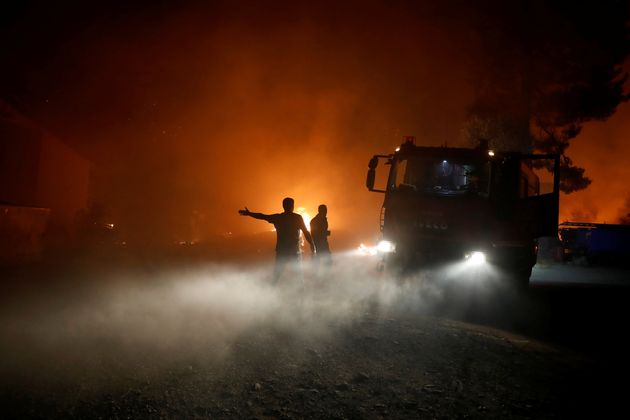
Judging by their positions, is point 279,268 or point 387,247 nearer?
point 279,268

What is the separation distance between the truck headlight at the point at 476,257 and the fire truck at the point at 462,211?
2cm

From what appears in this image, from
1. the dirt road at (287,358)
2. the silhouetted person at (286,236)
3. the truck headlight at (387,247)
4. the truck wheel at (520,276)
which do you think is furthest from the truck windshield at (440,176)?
the silhouetted person at (286,236)

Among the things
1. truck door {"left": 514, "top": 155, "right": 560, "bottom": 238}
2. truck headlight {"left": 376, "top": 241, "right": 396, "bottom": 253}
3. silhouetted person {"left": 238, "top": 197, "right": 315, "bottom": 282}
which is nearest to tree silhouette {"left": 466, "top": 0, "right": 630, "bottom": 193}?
truck door {"left": 514, "top": 155, "right": 560, "bottom": 238}

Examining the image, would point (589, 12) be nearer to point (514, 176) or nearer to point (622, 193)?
point (514, 176)

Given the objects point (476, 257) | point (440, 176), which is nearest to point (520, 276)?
point (476, 257)

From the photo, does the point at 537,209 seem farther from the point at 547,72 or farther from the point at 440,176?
the point at 547,72

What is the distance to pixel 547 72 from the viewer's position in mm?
22859

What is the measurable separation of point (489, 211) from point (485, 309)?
5.66 feet

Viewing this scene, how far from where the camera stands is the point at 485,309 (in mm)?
9016

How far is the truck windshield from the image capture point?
9.63 meters

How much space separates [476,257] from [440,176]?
1.70m

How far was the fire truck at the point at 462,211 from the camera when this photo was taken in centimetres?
923

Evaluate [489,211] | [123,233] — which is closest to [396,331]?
[489,211]

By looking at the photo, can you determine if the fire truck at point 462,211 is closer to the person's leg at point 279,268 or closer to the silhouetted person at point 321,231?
the silhouetted person at point 321,231
